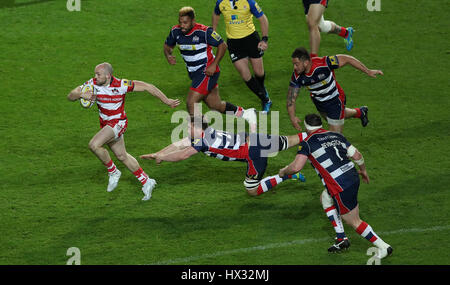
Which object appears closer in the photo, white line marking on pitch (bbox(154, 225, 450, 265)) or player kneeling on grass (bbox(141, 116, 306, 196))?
white line marking on pitch (bbox(154, 225, 450, 265))

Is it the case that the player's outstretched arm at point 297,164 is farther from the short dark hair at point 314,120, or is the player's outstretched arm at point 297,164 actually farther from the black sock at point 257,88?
the black sock at point 257,88

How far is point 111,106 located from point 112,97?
13 cm

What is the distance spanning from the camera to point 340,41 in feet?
52.8

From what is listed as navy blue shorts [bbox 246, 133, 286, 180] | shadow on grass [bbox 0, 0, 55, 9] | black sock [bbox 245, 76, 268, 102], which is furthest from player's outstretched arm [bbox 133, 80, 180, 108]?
shadow on grass [bbox 0, 0, 55, 9]

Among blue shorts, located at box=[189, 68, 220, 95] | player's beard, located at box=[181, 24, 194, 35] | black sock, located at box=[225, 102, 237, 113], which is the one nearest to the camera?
player's beard, located at box=[181, 24, 194, 35]

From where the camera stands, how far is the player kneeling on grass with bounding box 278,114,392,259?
910 cm

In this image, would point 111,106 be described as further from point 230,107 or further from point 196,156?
point 230,107

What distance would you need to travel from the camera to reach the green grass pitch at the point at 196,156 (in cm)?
966

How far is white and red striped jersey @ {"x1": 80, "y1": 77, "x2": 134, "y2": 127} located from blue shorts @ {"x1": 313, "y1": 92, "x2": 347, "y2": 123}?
2.89 m

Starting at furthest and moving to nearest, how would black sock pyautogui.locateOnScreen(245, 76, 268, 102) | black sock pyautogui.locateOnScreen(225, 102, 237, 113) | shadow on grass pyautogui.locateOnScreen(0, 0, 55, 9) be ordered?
shadow on grass pyautogui.locateOnScreen(0, 0, 55, 9) → black sock pyautogui.locateOnScreen(245, 76, 268, 102) → black sock pyautogui.locateOnScreen(225, 102, 237, 113)

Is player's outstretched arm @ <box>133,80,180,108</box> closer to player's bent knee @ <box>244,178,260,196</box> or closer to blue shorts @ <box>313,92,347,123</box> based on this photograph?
player's bent knee @ <box>244,178,260,196</box>

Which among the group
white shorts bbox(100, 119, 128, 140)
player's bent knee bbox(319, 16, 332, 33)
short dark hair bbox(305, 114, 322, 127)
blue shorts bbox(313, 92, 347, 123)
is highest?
player's bent knee bbox(319, 16, 332, 33)
